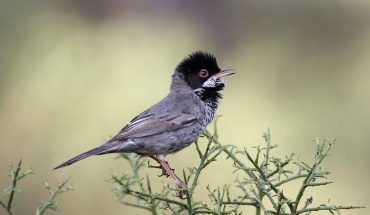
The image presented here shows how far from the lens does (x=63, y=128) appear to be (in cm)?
618

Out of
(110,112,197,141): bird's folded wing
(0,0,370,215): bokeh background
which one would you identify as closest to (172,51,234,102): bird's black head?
(110,112,197,141): bird's folded wing

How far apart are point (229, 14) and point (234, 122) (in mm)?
2475

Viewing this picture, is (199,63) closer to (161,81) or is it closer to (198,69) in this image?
(198,69)

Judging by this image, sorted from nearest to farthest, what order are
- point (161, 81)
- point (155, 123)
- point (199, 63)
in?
point (155, 123)
point (199, 63)
point (161, 81)

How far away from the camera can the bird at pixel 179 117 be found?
404 centimetres

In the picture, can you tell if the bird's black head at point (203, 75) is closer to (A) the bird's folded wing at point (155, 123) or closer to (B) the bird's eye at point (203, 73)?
(B) the bird's eye at point (203, 73)

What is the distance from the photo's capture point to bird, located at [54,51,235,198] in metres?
4.04

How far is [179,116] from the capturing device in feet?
14.1

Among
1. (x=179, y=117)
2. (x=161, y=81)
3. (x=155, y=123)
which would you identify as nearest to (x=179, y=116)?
(x=179, y=117)

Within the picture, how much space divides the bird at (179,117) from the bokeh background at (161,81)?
1124mm

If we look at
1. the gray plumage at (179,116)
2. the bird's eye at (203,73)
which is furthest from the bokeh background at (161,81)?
the bird's eye at (203,73)

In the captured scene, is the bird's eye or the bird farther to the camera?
the bird's eye

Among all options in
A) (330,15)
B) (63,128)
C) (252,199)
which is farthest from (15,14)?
(252,199)

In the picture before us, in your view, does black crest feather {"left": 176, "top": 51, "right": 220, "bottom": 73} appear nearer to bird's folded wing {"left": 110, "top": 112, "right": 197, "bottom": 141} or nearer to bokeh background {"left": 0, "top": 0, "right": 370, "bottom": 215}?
bird's folded wing {"left": 110, "top": 112, "right": 197, "bottom": 141}
